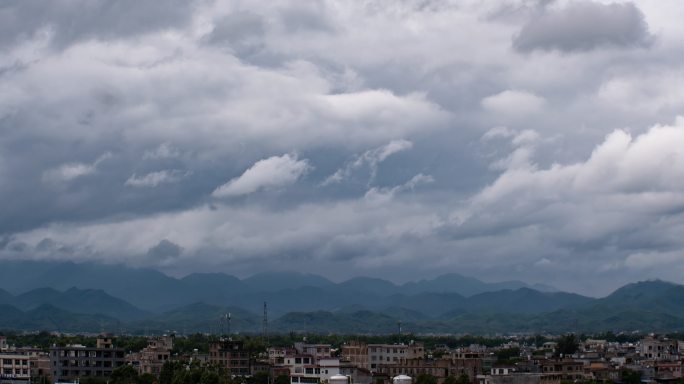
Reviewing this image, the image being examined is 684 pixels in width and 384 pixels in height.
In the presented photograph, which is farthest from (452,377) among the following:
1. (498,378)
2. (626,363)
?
(626,363)

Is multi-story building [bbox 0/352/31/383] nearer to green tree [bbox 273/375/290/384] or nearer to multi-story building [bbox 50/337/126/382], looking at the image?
multi-story building [bbox 50/337/126/382]

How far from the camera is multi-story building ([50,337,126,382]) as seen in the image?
365ft

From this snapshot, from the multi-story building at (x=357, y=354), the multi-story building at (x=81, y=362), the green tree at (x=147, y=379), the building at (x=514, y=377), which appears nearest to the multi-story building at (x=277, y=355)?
the multi-story building at (x=357, y=354)

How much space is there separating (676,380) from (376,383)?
3002cm

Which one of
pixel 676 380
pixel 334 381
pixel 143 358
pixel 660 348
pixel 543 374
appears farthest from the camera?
pixel 660 348

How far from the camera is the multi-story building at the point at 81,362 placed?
111188 millimetres

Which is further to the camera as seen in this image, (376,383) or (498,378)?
(376,383)

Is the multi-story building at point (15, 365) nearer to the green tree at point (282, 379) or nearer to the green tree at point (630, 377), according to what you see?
the green tree at point (282, 379)

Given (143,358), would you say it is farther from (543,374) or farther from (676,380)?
(676,380)

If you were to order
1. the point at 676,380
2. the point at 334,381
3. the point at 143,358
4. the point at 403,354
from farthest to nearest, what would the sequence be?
the point at 403,354 < the point at 143,358 < the point at 676,380 < the point at 334,381

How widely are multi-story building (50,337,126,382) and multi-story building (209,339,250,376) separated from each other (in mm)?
9233

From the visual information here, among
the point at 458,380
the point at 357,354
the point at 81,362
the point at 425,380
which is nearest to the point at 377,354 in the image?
the point at 357,354

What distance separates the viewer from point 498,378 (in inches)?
3733

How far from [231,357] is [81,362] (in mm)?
14623
